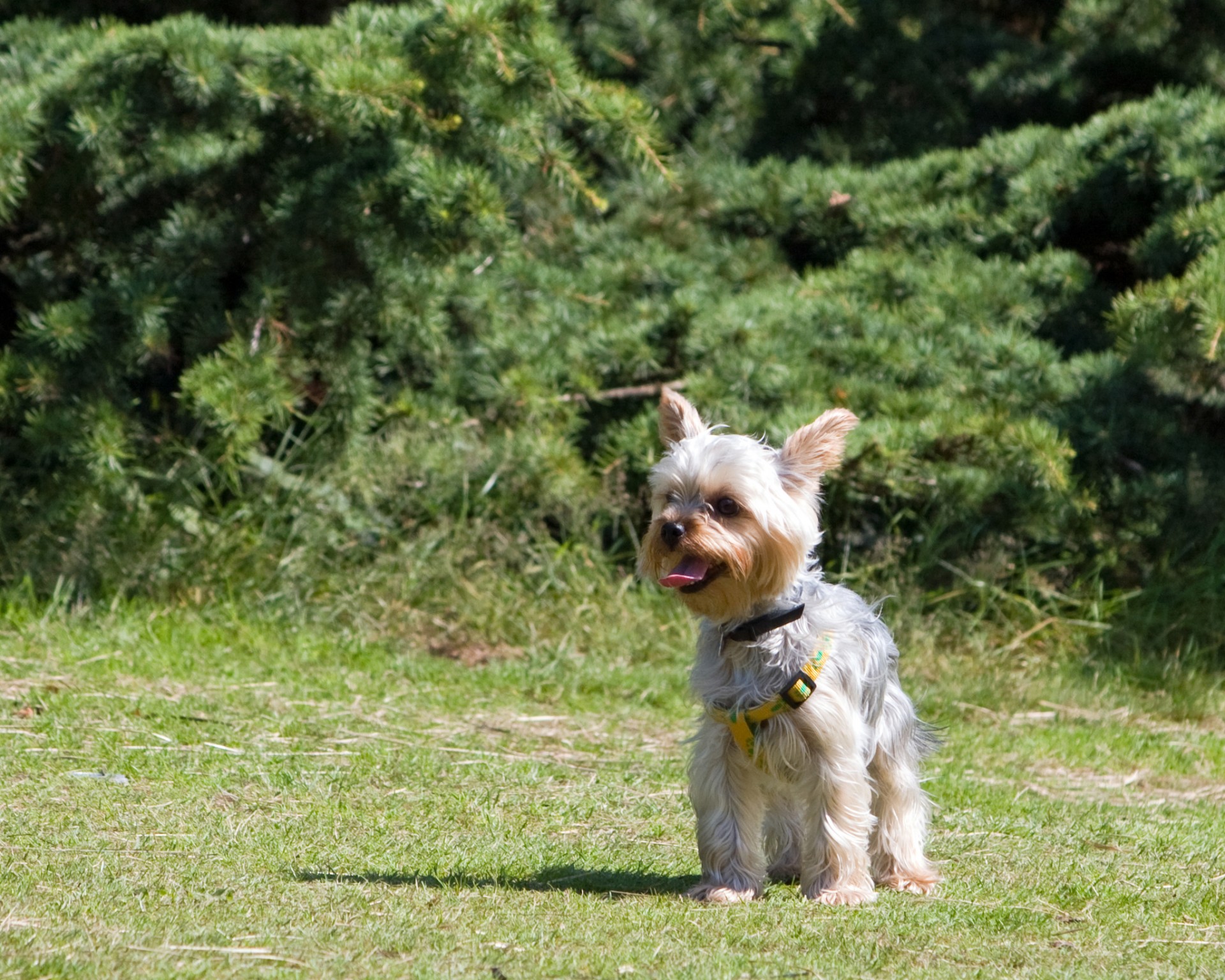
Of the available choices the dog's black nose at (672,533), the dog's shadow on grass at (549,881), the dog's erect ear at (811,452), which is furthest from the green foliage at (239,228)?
the dog's shadow on grass at (549,881)

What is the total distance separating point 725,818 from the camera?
469 cm

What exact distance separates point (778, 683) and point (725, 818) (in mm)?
446

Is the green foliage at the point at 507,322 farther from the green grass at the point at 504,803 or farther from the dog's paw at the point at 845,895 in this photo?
the dog's paw at the point at 845,895

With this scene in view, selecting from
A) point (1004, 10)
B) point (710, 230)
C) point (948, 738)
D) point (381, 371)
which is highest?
point (1004, 10)

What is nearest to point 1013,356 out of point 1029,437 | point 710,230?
point 1029,437

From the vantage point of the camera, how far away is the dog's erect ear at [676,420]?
5.16 metres

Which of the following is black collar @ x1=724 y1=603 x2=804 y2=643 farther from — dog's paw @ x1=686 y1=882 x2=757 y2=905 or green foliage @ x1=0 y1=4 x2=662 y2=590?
green foliage @ x1=0 y1=4 x2=662 y2=590

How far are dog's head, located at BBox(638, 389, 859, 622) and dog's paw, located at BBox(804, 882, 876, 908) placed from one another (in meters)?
0.87

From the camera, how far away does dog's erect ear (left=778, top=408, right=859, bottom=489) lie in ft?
16.2

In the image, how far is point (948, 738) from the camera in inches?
296

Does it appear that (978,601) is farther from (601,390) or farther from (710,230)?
(710,230)

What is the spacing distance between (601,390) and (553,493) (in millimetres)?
911

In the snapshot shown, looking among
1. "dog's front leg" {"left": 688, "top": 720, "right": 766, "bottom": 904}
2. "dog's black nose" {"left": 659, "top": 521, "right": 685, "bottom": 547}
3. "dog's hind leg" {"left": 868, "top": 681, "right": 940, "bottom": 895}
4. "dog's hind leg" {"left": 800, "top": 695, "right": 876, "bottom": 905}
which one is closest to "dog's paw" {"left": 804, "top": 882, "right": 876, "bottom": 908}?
"dog's hind leg" {"left": 800, "top": 695, "right": 876, "bottom": 905}

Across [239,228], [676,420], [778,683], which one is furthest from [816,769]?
[239,228]
